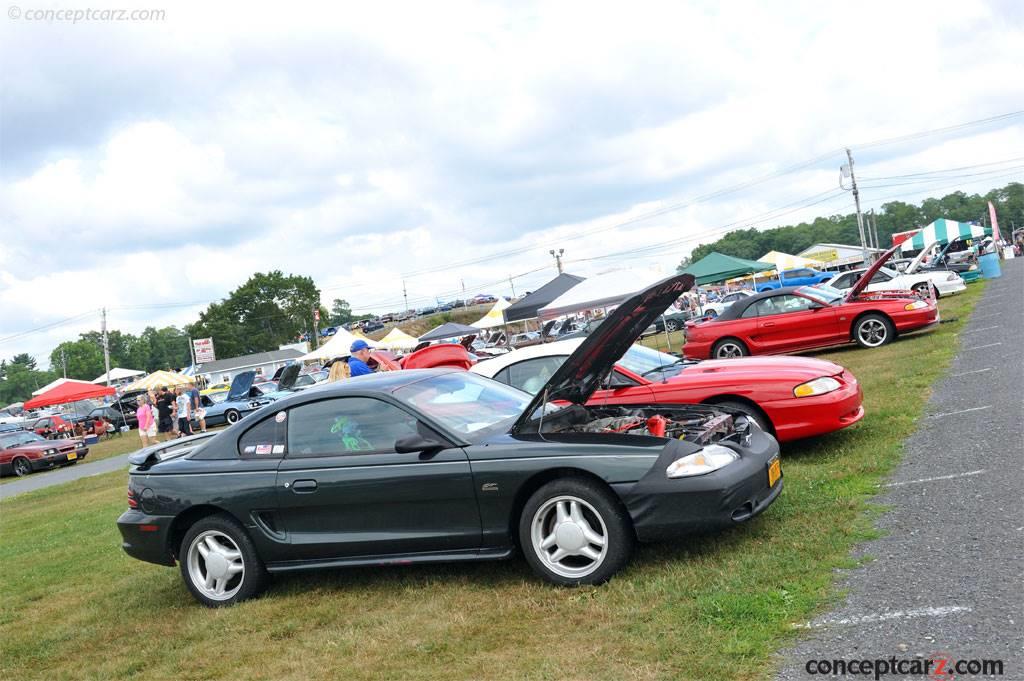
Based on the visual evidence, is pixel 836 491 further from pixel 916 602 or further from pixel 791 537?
pixel 916 602

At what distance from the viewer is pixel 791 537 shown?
477 cm

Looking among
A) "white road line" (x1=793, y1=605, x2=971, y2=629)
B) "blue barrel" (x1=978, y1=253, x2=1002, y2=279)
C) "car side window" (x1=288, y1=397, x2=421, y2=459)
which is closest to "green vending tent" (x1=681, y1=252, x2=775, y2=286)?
"blue barrel" (x1=978, y1=253, x2=1002, y2=279)

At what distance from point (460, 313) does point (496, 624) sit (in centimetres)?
9848

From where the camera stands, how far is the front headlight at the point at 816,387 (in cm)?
675

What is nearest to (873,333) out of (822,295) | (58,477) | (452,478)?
(822,295)

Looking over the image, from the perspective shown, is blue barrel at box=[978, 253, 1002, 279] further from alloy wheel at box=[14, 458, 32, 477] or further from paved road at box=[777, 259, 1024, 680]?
alloy wheel at box=[14, 458, 32, 477]

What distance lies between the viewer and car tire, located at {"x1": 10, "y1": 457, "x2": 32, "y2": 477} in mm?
23266

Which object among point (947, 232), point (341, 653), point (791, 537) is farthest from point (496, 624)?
point (947, 232)

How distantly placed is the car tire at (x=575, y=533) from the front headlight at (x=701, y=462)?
1.25 ft

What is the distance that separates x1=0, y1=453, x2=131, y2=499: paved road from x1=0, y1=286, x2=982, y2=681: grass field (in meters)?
12.2

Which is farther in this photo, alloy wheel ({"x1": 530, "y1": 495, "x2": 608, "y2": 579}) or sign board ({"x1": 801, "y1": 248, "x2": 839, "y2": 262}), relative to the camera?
sign board ({"x1": 801, "y1": 248, "x2": 839, "y2": 262})

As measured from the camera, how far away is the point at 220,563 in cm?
542

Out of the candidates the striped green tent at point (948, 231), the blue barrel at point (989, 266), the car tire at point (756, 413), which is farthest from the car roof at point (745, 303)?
the striped green tent at point (948, 231)

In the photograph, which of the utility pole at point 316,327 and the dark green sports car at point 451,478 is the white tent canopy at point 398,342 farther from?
the utility pole at point 316,327
